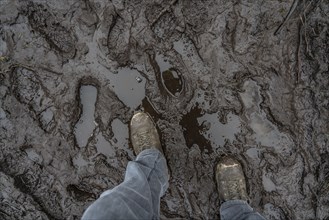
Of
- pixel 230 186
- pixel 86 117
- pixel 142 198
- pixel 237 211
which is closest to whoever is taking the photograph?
pixel 142 198

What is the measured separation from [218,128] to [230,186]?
1.35 feet

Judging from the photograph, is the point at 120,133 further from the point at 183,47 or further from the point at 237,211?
the point at 237,211

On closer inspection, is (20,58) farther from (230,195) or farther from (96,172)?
(230,195)

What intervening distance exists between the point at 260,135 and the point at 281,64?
514 mm

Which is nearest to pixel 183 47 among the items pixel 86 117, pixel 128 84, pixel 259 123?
pixel 128 84

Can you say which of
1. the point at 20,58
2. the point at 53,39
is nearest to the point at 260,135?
the point at 53,39

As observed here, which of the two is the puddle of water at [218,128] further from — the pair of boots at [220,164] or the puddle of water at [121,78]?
the puddle of water at [121,78]

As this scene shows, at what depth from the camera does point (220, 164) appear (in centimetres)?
236

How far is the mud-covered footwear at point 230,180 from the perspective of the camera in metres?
2.29

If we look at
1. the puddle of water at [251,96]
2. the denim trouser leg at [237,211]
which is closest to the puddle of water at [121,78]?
the puddle of water at [251,96]

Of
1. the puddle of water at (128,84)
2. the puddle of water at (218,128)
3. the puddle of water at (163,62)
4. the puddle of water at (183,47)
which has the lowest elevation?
the puddle of water at (218,128)

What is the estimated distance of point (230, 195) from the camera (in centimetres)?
229

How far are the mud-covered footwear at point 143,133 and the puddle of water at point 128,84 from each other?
0.48 feet

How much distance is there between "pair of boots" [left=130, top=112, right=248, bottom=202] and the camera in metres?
2.29
